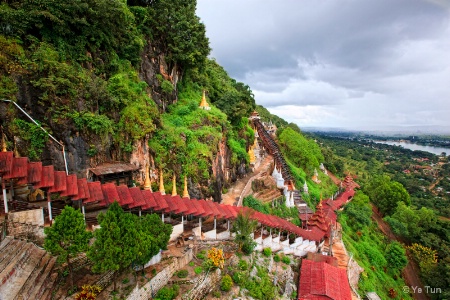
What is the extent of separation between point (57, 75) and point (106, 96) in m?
3.17

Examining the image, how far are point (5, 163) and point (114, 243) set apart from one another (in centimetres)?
735

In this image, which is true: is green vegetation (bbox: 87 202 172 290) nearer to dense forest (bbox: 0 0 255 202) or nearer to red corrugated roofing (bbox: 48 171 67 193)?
red corrugated roofing (bbox: 48 171 67 193)

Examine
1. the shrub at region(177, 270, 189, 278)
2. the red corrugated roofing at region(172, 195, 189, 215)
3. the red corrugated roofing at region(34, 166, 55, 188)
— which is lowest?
the shrub at region(177, 270, 189, 278)

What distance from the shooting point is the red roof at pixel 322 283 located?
19.7m

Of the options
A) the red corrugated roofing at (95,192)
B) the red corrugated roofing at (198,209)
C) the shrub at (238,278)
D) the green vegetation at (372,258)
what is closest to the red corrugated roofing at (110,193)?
the red corrugated roofing at (95,192)

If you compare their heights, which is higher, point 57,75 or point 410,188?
point 57,75

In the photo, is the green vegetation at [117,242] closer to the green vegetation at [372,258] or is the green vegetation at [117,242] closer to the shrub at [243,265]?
the shrub at [243,265]

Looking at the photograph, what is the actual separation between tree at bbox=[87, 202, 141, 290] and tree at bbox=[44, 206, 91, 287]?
61 centimetres

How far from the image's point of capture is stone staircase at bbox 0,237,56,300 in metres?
10.4

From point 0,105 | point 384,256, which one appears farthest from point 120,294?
point 384,256

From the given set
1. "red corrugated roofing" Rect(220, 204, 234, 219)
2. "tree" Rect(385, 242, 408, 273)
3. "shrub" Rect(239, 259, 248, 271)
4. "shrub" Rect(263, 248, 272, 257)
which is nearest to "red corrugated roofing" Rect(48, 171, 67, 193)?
"red corrugated roofing" Rect(220, 204, 234, 219)

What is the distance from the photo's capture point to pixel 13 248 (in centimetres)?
1210

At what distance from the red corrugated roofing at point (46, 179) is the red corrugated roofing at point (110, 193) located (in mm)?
2807

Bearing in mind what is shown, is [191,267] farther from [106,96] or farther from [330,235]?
[330,235]
